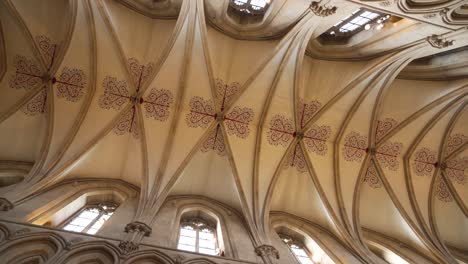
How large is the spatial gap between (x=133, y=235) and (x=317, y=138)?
286 inches

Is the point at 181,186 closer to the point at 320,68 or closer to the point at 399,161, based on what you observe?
the point at 320,68

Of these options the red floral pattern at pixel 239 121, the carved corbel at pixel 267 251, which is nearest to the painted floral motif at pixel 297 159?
the red floral pattern at pixel 239 121

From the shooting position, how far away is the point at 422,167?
13305 millimetres

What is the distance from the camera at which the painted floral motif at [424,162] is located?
43.5 ft

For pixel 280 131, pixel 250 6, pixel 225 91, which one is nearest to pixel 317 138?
pixel 280 131

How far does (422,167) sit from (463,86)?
3269 millimetres

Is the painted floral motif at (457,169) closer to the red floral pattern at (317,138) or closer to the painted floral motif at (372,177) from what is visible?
the painted floral motif at (372,177)

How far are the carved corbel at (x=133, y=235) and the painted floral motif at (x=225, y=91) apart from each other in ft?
17.1

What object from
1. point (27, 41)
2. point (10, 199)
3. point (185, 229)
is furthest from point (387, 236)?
point (27, 41)

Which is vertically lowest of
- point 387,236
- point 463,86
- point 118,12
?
point 387,236

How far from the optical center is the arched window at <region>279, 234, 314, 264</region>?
10576 millimetres

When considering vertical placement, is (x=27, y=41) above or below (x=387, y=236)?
above

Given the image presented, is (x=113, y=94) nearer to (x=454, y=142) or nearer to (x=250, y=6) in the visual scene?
(x=250, y=6)

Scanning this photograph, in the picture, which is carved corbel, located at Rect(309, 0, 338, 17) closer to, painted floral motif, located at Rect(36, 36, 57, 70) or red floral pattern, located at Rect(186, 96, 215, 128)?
red floral pattern, located at Rect(186, 96, 215, 128)
